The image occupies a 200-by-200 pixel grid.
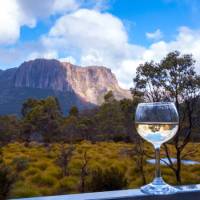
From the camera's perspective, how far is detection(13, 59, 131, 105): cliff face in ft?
211

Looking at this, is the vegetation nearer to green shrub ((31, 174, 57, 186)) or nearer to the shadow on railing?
green shrub ((31, 174, 57, 186))

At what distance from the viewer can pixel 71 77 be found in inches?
2680

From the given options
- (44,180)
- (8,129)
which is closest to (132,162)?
(44,180)

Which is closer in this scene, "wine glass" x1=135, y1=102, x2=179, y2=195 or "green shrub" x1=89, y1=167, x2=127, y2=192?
"wine glass" x1=135, y1=102, x2=179, y2=195

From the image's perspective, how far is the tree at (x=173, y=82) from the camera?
797 centimetres

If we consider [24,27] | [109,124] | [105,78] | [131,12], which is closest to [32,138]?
[109,124]

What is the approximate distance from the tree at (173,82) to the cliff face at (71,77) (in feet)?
178

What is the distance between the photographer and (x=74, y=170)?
33.9ft

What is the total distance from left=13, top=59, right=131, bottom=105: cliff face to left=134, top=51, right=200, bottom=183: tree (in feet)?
178

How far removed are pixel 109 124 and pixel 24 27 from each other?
7667mm

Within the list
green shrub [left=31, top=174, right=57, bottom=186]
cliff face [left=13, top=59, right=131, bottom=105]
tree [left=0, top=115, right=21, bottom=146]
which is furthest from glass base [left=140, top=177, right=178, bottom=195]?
cliff face [left=13, top=59, right=131, bottom=105]

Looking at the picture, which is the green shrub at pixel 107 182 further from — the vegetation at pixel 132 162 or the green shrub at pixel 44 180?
the green shrub at pixel 44 180

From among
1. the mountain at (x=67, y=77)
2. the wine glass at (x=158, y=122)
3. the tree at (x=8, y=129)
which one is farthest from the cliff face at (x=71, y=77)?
the wine glass at (x=158, y=122)

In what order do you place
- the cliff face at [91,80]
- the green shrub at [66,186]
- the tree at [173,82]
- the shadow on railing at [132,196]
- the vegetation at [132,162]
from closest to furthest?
1. the shadow on railing at [132,196]
2. the vegetation at [132,162]
3. the tree at [173,82]
4. the green shrub at [66,186]
5. the cliff face at [91,80]
